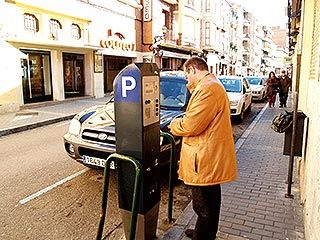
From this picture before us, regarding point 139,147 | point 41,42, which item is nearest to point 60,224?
point 139,147

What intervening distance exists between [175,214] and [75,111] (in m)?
10.2

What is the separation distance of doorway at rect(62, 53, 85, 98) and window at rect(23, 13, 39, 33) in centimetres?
246

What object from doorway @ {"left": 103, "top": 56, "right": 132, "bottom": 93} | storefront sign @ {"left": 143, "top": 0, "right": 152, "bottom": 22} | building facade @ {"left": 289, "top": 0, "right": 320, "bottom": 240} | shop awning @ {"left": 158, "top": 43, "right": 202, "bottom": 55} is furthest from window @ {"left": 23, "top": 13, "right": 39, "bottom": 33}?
building facade @ {"left": 289, "top": 0, "right": 320, "bottom": 240}

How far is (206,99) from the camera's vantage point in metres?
2.70

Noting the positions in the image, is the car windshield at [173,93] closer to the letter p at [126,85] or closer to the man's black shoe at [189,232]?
the man's black shoe at [189,232]

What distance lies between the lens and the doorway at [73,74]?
58.3 ft

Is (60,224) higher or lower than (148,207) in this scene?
lower

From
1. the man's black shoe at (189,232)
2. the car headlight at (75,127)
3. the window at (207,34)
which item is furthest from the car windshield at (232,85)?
the window at (207,34)

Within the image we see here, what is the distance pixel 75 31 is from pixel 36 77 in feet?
11.3

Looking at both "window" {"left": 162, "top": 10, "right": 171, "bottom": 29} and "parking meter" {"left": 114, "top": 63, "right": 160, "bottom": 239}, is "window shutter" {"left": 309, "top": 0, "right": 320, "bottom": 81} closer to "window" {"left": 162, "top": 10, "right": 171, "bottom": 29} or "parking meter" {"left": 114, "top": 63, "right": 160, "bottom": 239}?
"parking meter" {"left": 114, "top": 63, "right": 160, "bottom": 239}

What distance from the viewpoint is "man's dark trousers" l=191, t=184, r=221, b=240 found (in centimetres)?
297

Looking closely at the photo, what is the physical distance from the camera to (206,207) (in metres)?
3.01

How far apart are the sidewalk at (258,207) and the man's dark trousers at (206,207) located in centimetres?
44

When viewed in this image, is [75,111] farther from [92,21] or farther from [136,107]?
[136,107]
